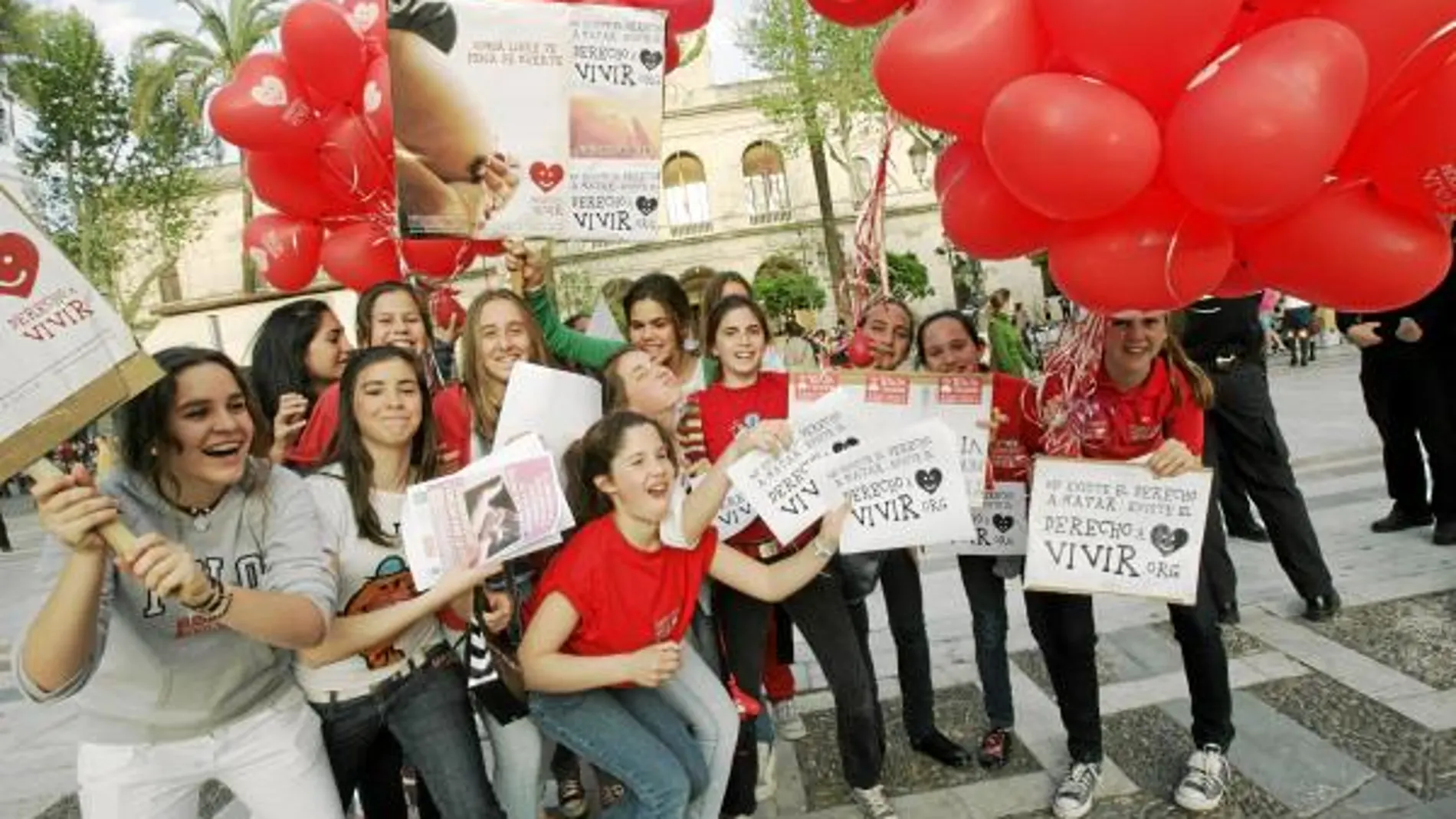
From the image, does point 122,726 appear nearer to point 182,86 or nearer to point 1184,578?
point 1184,578

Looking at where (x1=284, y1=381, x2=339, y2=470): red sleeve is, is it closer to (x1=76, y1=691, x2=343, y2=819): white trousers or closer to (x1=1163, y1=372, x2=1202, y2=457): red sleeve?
(x1=76, y1=691, x2=343, y2=819): white trousers

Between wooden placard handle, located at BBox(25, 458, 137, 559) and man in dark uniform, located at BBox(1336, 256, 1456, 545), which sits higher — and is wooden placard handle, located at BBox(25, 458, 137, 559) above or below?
above

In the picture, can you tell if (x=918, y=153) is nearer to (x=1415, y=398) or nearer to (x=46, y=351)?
(x=1415, y=398)

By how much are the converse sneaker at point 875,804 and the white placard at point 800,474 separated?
1012 mm

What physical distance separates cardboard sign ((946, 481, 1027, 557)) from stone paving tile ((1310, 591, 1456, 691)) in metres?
1.74

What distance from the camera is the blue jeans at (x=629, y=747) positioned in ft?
8.75

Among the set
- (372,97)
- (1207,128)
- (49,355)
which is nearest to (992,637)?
(1207,128)

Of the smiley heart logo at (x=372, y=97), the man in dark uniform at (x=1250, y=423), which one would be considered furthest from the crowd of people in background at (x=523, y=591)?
the man in dark uniform at (x=1250, y=423)

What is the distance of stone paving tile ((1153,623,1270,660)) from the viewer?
418 centimetres

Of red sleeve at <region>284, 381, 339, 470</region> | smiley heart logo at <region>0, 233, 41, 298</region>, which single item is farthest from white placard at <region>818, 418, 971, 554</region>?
smiley heart logo at <region>0, 233, 41, 298</region>

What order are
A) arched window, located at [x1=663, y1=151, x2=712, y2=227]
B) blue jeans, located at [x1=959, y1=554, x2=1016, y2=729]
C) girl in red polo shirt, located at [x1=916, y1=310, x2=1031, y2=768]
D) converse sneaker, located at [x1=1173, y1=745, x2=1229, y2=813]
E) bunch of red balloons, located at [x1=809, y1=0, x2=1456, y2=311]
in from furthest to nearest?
arched window, located at [x1=663, y1=151, x2=712, y2=227], blue jeans, located at [x1=959, y1=554, x2=1016, y2=729], girl in red polo shirt, located at [x1=916, y1=310, x2=1031, y2=768], converse sneaker, located at [x1=1173, y1=745, x2=1229, y2=813], bunch of red balloons, located at [x1=809, y1=0, x2=1456, y2=311]

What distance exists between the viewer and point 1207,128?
186 centimetres

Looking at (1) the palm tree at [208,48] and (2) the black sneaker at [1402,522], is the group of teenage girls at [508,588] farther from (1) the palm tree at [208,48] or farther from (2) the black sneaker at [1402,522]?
(1) the palm tree at [208,48]

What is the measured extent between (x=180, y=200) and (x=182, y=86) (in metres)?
3.30
